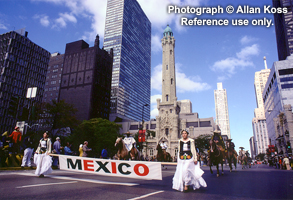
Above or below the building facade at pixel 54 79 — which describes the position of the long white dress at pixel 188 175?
below

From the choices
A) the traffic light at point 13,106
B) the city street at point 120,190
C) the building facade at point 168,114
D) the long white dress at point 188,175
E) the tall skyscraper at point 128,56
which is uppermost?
the tall skyscraper at point 128,56

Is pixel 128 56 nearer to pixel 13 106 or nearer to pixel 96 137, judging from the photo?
pixel 96 137

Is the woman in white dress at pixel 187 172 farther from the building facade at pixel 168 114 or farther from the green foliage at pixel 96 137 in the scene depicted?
the building facade at pixel 168 114

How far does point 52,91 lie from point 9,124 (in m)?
36.4

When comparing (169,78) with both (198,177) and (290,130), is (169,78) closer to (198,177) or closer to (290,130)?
(290,130)

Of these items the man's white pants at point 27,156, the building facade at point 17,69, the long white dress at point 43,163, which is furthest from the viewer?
the building facade at point 17,69

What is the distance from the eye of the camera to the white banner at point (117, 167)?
7.29 m

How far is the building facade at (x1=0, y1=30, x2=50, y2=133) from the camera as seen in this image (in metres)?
68.1

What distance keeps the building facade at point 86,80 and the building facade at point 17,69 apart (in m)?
10.6

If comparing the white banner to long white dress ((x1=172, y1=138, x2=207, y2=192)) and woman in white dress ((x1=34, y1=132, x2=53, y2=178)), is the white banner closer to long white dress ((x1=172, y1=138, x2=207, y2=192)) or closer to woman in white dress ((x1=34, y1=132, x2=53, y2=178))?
woman in white dress ((x1=34, y1=132, x2=53, y2=178))

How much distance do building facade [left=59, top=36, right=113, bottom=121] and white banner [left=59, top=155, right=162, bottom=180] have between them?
69.4 m

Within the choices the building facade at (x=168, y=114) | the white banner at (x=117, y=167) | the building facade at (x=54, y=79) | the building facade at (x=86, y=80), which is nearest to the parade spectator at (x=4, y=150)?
the white banner at (x=117, y=167)

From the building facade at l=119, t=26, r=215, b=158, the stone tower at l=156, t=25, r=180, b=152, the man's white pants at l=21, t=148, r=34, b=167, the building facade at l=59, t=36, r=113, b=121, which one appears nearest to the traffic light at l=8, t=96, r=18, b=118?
the man's white pants at l=21, t=148, r=34, b=167

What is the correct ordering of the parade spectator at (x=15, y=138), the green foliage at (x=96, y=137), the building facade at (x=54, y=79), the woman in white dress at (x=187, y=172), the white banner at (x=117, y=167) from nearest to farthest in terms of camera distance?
the woman in white dress at (x=187, y=172), the white banner at (x=117, y=167), the parade spectator at (x=15, y=138), the green foliage at (x=96, y=137), the building facade at (x=54, y=79)
